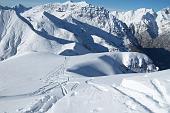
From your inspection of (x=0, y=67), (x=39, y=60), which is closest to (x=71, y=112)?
(x=0, y=67)

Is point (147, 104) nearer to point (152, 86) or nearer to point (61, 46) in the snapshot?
point (152, 86)

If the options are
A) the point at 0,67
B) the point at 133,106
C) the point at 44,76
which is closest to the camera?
the point at 133,106

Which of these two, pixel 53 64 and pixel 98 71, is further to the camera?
pixel 98 71

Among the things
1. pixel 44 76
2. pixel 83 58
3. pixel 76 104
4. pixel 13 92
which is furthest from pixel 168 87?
pixel 83 58

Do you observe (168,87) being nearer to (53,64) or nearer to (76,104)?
(76,104)

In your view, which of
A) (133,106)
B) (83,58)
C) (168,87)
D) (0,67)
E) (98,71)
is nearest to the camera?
(133,106)

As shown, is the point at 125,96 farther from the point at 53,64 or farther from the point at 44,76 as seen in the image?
the point at 53,64

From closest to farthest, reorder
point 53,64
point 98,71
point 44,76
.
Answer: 1. point 44,76
2. point 53,64
3. point 98,71

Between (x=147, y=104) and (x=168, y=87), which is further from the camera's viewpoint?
(x=168, y=87)

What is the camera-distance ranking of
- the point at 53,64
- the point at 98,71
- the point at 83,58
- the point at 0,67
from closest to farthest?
the point at 0,67 → the point at 53,64 → the point at 98,71 → the point at 83,58
